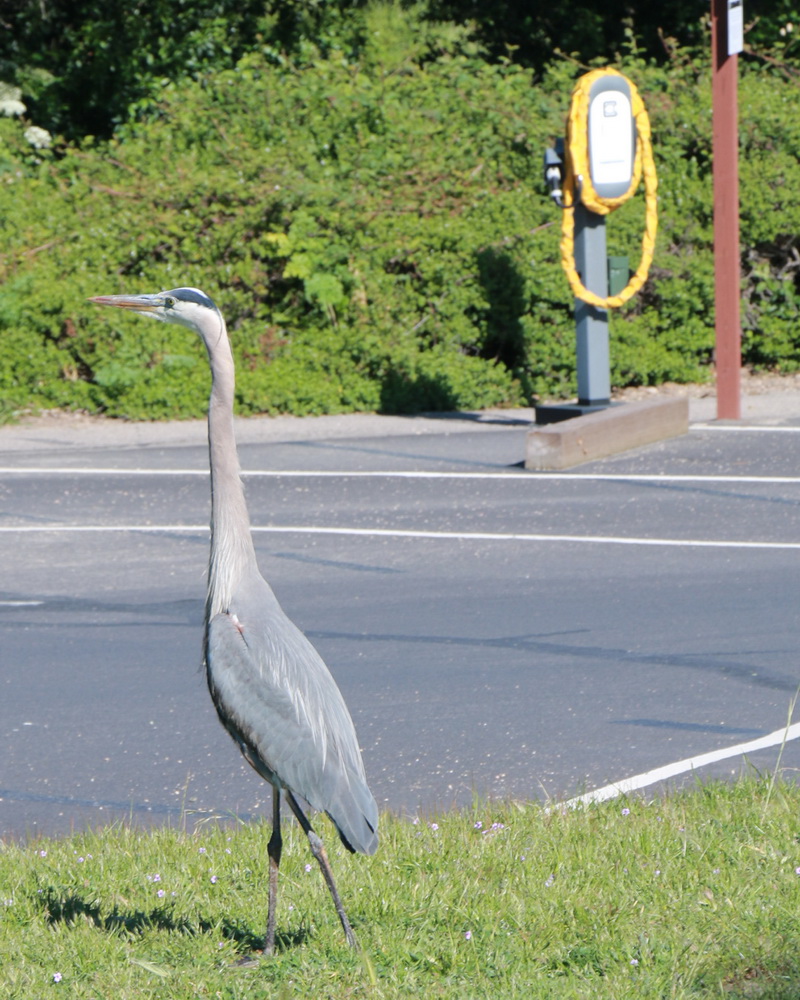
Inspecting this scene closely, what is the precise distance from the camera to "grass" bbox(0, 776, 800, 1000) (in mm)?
3881

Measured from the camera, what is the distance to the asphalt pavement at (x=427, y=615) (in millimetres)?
5883

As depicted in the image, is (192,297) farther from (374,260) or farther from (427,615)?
(374,260)

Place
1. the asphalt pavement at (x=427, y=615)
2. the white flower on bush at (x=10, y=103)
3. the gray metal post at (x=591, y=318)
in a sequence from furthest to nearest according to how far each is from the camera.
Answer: the white flower on bush at (x=10, y=103)
the gray metal post at (x=591, y=318)
the asphalt pavement at (x=427, y=615)

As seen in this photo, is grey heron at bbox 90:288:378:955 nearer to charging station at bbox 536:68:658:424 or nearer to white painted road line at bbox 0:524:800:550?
white painted road line at bbox 0:524:800:550

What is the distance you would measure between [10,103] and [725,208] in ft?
46.7

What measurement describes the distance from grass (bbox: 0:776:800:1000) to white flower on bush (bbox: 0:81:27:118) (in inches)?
843

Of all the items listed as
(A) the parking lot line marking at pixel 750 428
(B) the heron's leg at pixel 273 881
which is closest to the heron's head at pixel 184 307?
Answer: (B) the heron's leg at pixel 273 881

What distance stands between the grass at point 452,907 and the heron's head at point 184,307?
5.60ft

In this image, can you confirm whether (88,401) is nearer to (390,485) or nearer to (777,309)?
(390,485)

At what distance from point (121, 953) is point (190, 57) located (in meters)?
23.1

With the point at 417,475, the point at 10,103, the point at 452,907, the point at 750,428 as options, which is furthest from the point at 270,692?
the point at 10,103

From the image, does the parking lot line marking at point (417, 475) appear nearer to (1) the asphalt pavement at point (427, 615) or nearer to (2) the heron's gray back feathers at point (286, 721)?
(1) the asphalt pavement at point (427, 615)

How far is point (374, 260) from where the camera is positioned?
17.2 metres

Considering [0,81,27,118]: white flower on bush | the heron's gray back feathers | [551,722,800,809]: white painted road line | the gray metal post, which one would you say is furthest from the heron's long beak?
[0,81,27,118]: white flower on bush
